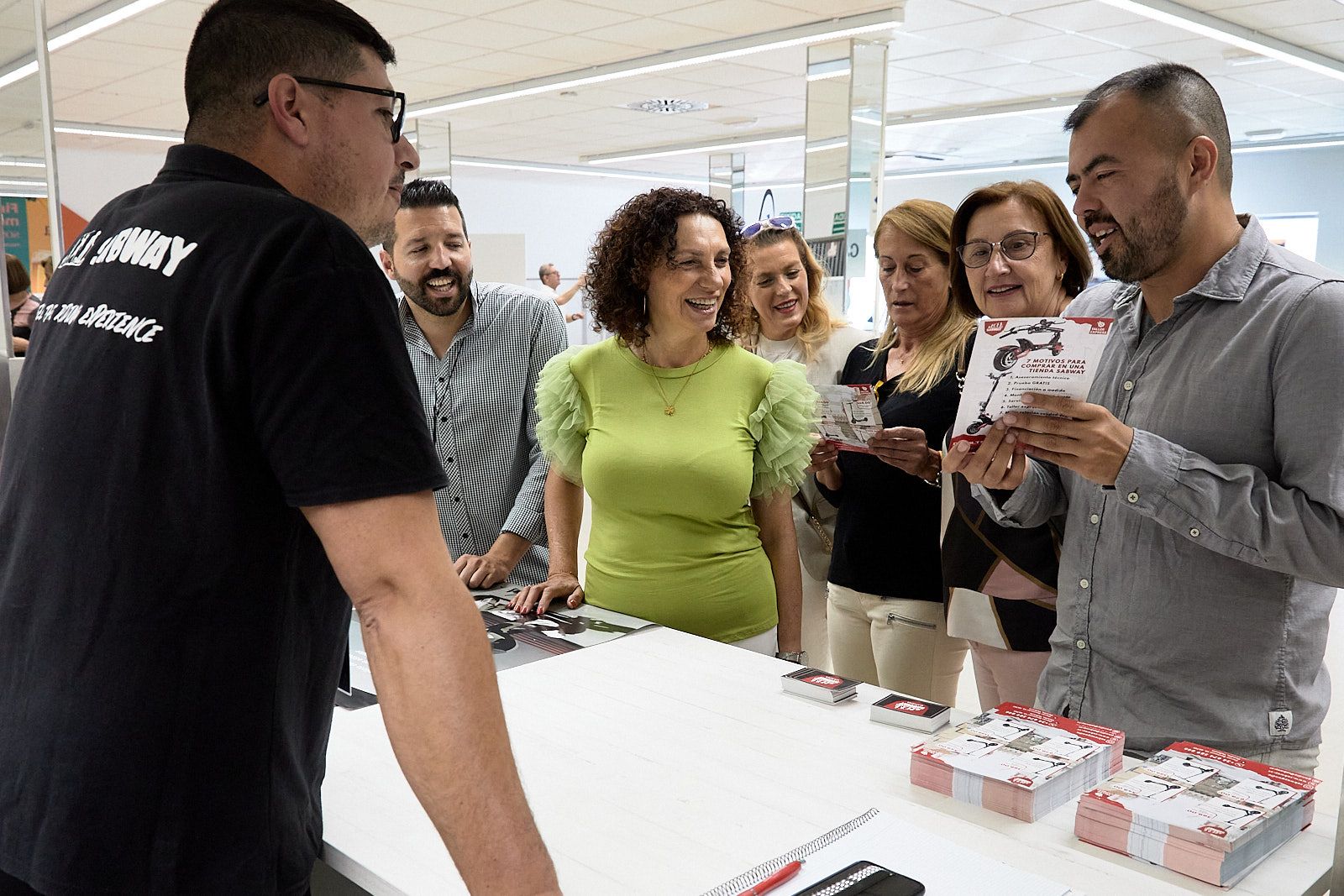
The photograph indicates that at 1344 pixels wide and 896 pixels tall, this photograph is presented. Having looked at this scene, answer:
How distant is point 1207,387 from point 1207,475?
0.16 m

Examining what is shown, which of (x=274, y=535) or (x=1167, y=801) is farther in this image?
(x=1167, y=801)

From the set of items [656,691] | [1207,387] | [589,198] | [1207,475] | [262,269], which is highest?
[589,198]

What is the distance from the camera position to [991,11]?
23.5ft

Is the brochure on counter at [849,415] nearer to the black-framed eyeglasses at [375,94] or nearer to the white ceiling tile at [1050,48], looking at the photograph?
the black-framed eyeglasses at [375,94]

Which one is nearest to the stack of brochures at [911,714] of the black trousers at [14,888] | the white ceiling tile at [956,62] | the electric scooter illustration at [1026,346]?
the electric scooter illustration at [1026,346]

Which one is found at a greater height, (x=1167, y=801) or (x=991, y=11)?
(x=991, y=11)

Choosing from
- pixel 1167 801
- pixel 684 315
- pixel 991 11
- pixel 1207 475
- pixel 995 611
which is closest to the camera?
pixel 1167 801

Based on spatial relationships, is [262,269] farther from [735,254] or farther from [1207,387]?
[735,254]

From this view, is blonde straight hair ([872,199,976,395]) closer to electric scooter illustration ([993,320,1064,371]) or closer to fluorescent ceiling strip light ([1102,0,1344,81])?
electric scooter illustration ([993,320,1064,371])

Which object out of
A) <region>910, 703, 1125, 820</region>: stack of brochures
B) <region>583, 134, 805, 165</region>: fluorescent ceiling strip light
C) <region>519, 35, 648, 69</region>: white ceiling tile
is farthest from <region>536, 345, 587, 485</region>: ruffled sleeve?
<region>583, 134, 805, 165</region>: fluorescent ceiling strip light

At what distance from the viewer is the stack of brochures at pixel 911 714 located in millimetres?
1775

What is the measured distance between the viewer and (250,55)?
4.08 feet

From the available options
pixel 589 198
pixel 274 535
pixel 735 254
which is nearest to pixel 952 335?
pixel 735 254

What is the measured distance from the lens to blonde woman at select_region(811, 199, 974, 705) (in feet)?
9.21
